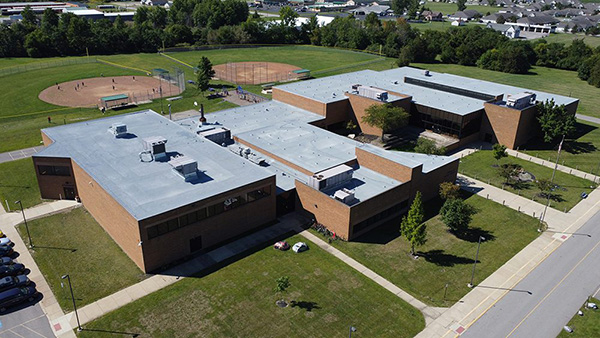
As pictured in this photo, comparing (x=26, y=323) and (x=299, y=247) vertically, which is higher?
(x=299, y=247)

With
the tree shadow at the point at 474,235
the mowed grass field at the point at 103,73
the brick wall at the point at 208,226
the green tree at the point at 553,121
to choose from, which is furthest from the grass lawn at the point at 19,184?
the green tree at the point at 553,121

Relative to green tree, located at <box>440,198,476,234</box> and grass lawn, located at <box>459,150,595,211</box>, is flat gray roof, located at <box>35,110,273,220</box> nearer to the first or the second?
green tree, located at <box>440,198,476,234</box>

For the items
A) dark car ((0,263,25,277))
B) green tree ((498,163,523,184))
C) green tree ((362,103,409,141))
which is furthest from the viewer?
green tree ((362,103,409,141))

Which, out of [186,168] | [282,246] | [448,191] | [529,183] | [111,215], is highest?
[186,168]

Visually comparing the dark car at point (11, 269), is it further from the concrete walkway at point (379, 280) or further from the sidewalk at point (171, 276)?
the concrete walkway at point (379, 280)

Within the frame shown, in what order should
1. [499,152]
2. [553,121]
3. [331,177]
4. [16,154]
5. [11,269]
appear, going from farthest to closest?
[553,121] → [16,154] → [499,152] → [331,177] → [11,269]

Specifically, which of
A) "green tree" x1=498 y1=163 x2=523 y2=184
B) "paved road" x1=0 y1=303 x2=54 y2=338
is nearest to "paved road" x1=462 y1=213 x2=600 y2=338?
"green tree" x1=498 y1=163 x2=523 y2=184

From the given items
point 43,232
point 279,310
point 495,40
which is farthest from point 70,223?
point 495,40

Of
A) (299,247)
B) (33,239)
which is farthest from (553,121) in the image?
(33,239)

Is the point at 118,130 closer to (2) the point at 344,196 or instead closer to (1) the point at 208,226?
(1) the point at 208,226
